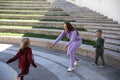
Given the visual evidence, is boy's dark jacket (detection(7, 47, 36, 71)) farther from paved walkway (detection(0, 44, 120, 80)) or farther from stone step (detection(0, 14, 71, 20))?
stone step (detection(0, 14, 71, 20))

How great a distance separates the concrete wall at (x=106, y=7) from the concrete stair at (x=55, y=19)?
9.9 inches

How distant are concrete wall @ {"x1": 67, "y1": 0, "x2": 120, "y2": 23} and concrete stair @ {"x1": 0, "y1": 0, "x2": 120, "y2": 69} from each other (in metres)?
0.25

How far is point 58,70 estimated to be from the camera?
8953 millimetres

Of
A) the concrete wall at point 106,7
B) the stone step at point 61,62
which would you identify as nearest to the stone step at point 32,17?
the concrete wall at point 106,7

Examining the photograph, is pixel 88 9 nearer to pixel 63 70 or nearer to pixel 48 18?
pixel 48 18

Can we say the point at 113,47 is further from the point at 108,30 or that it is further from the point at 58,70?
the point at 108,30

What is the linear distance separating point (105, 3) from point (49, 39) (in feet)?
15.3

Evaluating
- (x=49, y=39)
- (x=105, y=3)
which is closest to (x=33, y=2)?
(x=105, y=3)

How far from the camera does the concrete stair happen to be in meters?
11.1

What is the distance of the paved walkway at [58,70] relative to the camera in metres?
8.25

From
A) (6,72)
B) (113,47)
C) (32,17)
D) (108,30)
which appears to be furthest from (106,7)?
(6,72)

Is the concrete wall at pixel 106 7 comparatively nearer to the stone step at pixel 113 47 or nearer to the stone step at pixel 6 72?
the stone step at pixel 113 47

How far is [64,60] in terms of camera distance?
33.6 ft

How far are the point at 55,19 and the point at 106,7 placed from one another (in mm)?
2709
